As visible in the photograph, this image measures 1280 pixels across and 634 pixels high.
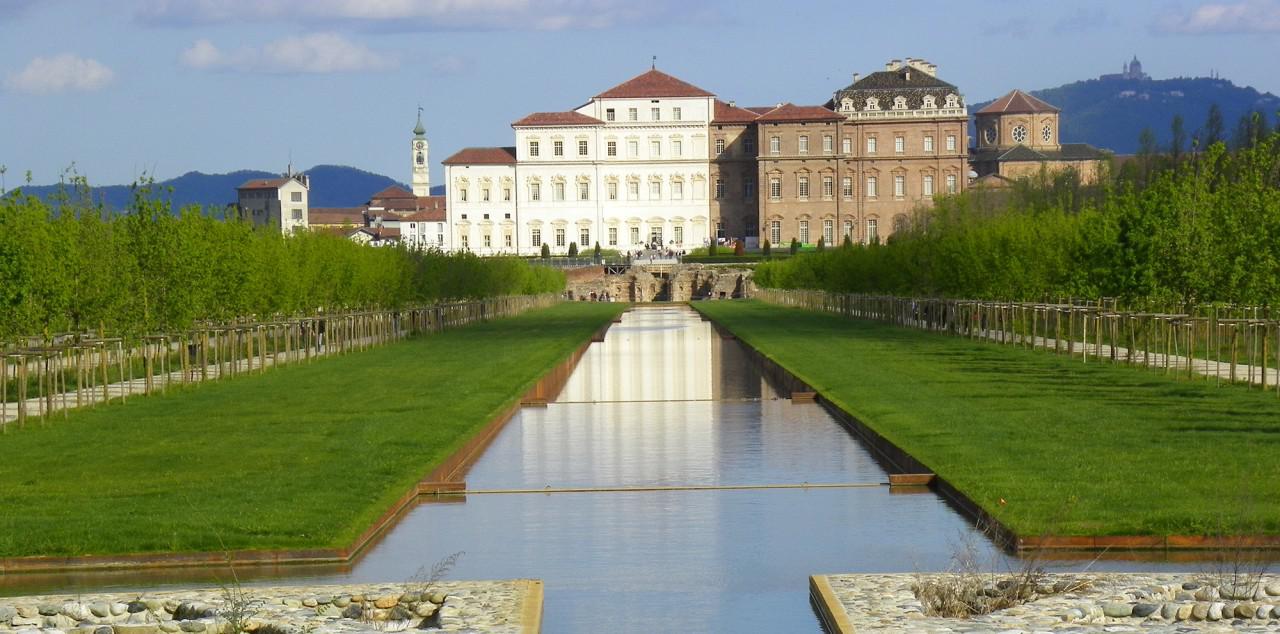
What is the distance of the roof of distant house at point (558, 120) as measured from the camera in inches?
5374

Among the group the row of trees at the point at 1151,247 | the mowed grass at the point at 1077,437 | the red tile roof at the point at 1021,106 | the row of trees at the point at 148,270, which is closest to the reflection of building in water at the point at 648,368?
the mowed grass at the point at 1077,437

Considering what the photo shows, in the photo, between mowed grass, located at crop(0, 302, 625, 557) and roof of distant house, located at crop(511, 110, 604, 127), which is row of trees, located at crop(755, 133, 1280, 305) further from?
roof of distant house, located at crop(511, 110, 604, 127)

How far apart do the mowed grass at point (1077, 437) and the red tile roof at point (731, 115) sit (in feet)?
341

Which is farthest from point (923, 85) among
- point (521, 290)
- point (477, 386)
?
point (477, 386)

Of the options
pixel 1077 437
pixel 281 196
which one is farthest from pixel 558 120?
pixel 1077 437

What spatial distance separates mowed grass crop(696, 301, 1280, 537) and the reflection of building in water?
203 centimetres

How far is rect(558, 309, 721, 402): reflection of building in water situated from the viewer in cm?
2909

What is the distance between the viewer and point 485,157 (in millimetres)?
137500

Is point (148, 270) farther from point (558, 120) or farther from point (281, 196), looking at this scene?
point (281, 196)

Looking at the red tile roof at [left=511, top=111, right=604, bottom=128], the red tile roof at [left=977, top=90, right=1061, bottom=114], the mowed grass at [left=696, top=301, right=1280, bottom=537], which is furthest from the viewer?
the red tile roof at [left=977, top=90, right=1061, bottom=114]

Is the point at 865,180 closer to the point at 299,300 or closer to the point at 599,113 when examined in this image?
the point at 599,113

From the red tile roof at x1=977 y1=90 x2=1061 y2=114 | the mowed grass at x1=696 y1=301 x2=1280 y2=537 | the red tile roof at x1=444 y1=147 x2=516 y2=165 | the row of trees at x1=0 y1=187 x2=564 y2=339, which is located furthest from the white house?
the mowed grass at x1=696 y1=301 x2=1280 y2=537

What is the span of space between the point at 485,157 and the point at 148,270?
10868cm

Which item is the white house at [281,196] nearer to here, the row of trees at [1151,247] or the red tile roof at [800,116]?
the red tile roof at [800,116]
